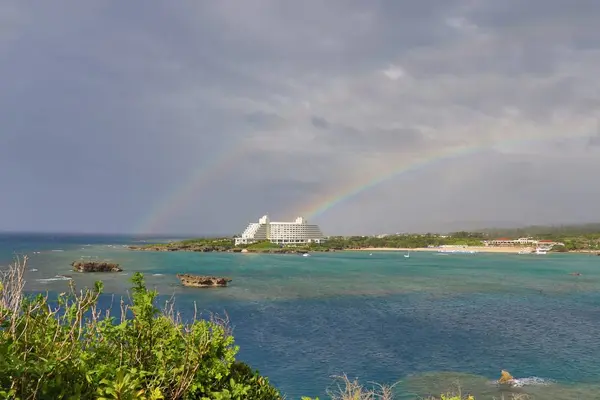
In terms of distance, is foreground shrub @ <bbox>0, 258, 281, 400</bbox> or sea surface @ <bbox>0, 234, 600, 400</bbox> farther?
sea surface @ <bbox>0, 234, 600, 400</bbox>

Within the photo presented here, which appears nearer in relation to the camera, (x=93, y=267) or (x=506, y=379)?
(x=506, y=379)

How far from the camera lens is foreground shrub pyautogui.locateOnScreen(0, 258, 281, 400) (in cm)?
552

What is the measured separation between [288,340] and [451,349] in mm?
11413

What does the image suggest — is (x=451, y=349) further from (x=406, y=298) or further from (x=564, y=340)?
(x=406, y=298)

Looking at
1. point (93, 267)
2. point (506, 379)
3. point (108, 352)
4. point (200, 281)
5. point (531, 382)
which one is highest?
point (108, 352)

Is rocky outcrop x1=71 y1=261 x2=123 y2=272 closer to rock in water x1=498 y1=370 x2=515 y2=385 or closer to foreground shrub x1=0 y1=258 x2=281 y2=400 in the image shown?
rock in water x1=498 y1=370 x2=515 y2=385

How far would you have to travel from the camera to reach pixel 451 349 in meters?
31.7

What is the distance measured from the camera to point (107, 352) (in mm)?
7457

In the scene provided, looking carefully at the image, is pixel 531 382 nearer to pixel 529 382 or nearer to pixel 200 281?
pixel 529 382

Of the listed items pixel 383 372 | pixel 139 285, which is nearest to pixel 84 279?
pixel 383 372

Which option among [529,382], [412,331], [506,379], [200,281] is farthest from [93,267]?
[529,382]

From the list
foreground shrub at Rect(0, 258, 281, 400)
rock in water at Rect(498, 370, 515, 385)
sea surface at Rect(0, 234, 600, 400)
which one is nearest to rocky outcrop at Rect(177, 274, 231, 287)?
sea surface at Rect(0, 234, 600, 400)

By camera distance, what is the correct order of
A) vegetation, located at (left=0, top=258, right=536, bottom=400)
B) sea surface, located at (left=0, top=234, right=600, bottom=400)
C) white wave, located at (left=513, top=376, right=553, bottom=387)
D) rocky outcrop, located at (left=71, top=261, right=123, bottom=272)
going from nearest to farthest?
vegetation, located at (left=0, top=258, right=536, bottom=400) < white wave, located at (left=513, top=376, right=553, bottom=387) < sea surface, located at (left=0, top=234, right=600, bottom=400) < rocky outcrop, located at (left=71, top=261, right=123, bottom=272)

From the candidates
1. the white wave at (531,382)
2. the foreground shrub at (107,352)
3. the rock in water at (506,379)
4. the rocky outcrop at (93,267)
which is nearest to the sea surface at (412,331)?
the white wave at (531,382)
